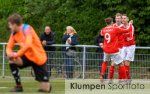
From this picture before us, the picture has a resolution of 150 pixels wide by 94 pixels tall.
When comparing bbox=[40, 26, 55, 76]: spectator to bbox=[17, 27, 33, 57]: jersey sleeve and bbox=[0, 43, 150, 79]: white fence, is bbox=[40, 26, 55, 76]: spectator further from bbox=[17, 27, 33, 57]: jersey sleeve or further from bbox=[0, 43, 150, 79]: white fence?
bbox=[17, 27, 33, 57]: jersey sleeve

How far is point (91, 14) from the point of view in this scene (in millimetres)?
28609

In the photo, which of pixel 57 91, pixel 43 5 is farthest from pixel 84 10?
pixel 57 91

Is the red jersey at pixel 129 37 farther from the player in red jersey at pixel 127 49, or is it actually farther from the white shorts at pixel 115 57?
the white shorts at pixel 115 57

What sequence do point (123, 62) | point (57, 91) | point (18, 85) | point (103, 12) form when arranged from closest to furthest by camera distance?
point (18, 85), point (57, 91), point (123, 62), point (103, 12)

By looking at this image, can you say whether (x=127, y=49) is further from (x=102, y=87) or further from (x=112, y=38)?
(x=102, y=87)

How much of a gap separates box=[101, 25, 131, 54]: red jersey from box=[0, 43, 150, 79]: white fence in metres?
2.25

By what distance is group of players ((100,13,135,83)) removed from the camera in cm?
1470

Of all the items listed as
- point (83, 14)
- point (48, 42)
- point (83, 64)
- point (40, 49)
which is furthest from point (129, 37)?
point (83, 14)

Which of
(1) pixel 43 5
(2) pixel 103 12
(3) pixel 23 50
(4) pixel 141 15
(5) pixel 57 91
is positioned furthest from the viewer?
(1) pixel 43 5

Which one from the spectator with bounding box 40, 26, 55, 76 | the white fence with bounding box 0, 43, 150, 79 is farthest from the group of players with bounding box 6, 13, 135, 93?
the spectator with bounding box 40, 26, 55, 76

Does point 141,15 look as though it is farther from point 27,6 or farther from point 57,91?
point 57,91

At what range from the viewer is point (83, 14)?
2884cm

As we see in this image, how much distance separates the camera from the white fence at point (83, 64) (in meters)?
16.9

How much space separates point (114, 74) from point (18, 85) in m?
4.32
